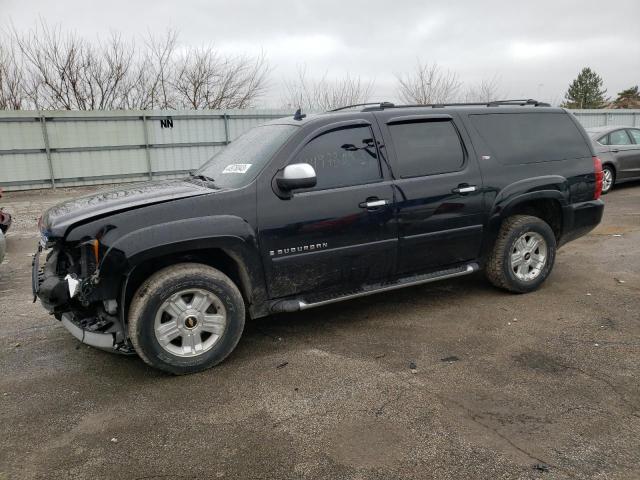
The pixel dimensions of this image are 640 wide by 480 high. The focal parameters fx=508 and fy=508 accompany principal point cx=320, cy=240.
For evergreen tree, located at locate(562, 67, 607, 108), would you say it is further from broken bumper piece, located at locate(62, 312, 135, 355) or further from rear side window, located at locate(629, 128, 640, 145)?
broken bumper piece, located at locate(62, 312, 135, 355)

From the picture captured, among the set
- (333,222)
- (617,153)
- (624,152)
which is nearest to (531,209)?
(333,222)

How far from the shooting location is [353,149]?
4.15 meters

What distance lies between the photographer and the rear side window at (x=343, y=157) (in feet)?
13.1

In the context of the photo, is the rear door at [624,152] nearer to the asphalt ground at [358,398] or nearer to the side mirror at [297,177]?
the asphalt ground at [358,398]

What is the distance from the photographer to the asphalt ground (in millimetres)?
Result: 2598

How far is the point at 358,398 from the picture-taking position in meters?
3.20

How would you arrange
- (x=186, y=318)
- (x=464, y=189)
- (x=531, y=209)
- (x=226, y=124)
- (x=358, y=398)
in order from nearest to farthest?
(x=358, y=398) → (x=186, y=318) → (x=464, y=189) → (x=531, y=209) → (x=226, y=124)

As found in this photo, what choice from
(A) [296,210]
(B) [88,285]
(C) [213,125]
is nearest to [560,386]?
(A) [296,210]

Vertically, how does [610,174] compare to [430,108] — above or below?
below

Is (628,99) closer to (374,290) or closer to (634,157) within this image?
(634,157)

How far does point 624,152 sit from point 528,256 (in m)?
8.60

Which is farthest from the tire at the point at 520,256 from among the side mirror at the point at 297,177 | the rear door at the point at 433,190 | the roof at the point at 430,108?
the side mirror at the point at 297,177

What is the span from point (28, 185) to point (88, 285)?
12.8 metres

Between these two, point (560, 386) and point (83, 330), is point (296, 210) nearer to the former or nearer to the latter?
point (83, 330)
